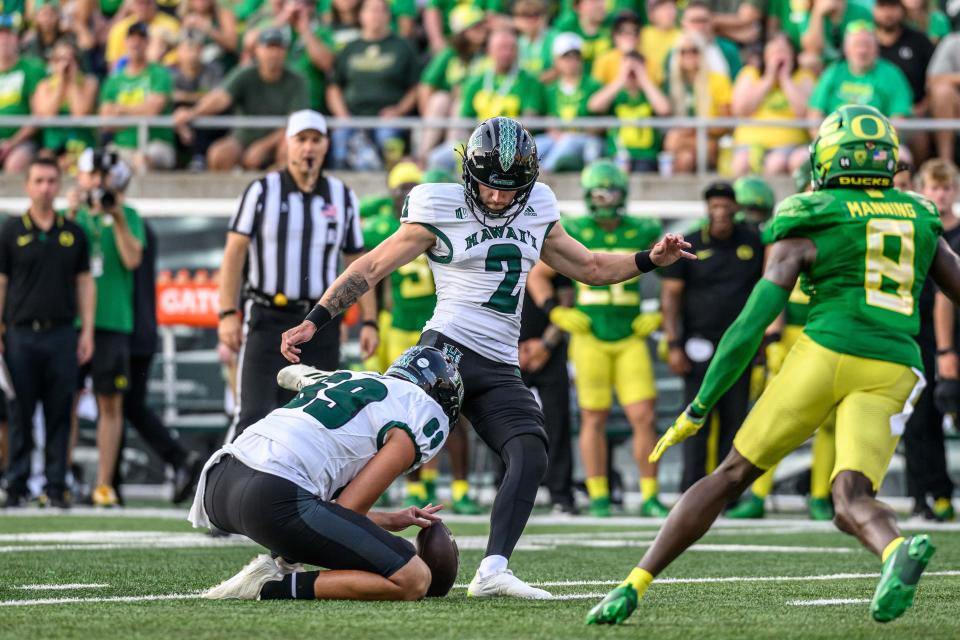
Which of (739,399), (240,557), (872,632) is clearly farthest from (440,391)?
(739,399)

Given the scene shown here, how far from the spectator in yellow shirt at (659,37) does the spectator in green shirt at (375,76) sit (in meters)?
1.98

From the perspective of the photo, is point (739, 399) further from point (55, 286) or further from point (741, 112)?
point (55, 286)

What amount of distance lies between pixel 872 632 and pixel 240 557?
11.0ft

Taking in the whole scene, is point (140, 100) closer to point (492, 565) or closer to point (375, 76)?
point (375, 76)

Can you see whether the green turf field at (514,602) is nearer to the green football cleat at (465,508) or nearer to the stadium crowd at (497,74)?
the green football cleat at (465,508)

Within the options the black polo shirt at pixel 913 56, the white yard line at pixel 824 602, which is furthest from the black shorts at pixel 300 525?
the black polo shirt at pixel 913 56

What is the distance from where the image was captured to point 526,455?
5797 millimetres

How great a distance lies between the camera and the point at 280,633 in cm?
445

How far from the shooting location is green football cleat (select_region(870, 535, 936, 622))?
438 centimetres

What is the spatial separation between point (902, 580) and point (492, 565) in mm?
1620

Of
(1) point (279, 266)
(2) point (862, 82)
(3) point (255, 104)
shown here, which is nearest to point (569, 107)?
(2) point (862, 82)

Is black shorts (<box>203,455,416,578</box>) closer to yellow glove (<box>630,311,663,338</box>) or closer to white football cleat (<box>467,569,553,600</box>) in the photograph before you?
white football cleat (<box>467,569,553,600</box>)

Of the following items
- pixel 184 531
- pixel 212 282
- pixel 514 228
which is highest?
pixel 514 228

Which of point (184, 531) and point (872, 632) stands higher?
point (872, 632)
